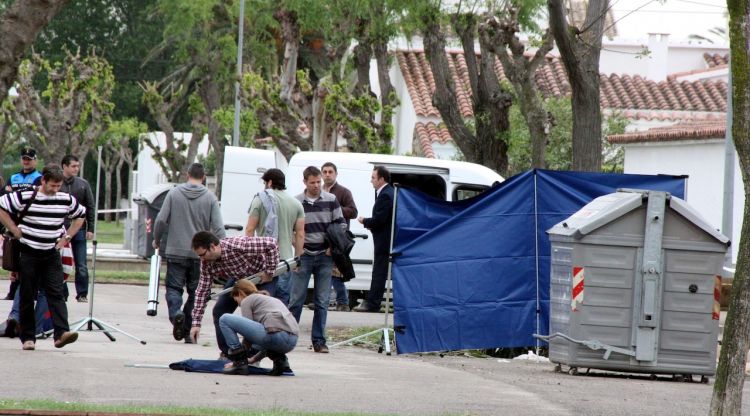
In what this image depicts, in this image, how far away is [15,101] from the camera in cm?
3884

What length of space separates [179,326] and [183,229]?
0.94 meters

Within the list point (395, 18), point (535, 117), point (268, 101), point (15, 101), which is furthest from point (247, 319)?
A: point (15, 101)

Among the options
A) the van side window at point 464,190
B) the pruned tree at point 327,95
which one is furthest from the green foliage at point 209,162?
the van side window at point 464,190

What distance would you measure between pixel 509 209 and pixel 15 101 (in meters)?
27.8

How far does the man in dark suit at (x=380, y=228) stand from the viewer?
1555 centimetres

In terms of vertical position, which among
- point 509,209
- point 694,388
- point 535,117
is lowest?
point 694,388

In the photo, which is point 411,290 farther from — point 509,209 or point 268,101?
point 268,101

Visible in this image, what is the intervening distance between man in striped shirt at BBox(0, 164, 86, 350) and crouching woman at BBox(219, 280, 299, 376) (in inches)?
68.7

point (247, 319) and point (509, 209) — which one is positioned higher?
point (509, 209)

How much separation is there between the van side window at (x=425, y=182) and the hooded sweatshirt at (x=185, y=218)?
18.2ft

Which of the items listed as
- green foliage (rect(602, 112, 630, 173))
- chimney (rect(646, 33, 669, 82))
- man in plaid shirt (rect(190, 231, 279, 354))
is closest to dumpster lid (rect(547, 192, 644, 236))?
man in plaid shirt (rect(190, 231, 279, 354))

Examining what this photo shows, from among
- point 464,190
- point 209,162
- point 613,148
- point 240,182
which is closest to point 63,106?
point 613,148

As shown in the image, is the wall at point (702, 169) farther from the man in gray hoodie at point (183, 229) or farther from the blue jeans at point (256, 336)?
the blue jeans at point (256, 336)

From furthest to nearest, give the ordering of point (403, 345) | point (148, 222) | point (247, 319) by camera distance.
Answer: point (148, 222) < point (403, 345) < point (247, 319)
